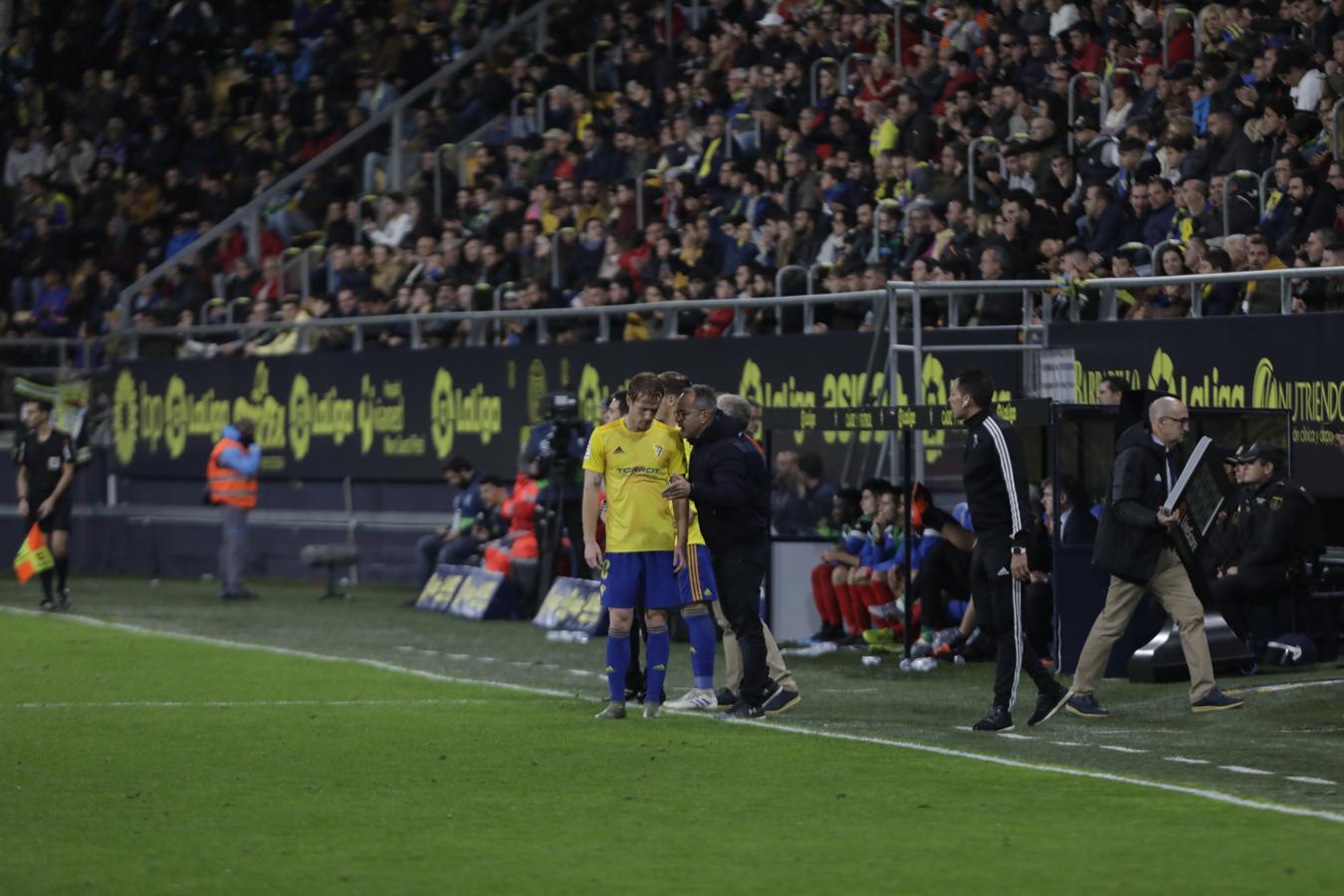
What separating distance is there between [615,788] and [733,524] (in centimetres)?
310

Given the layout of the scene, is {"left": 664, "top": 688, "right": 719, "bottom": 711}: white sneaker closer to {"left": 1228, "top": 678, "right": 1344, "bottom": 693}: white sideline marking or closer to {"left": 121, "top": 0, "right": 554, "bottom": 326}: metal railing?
{"left": 1228, "top": 678, "right": 1344, "bottom": 693}: white sideline marking

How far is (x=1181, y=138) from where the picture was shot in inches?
792

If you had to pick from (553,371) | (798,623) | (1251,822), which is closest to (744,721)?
(1251,822)

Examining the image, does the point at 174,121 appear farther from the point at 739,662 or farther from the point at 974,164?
the point at 739,662

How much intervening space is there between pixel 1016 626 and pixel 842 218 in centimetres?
1062

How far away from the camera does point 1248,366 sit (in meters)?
17.1

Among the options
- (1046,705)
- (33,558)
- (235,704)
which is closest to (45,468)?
(33,558)

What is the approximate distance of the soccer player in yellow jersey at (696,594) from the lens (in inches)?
531

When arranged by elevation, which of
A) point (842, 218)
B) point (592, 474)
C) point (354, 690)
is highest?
point (842, 218)

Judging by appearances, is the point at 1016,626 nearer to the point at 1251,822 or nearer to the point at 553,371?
→ the point at 1251,822

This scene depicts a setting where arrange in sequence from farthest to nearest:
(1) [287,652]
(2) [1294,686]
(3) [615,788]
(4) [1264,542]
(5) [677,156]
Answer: (5) [677,156], (1) [287,652], (4) [1264,542], (2) [1294,686], (3) [615,788]

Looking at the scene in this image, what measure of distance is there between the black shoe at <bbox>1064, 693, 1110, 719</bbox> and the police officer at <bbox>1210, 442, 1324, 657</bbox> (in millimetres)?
2916

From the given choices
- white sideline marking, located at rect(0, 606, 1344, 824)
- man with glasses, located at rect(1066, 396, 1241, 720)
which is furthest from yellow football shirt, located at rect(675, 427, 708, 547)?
man with glasses, located at rect(1066, 396, 1241, 720)

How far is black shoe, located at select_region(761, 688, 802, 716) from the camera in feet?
45.9
